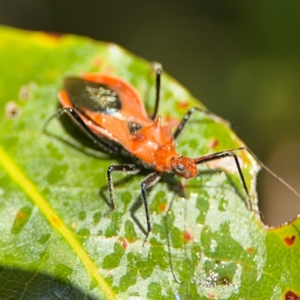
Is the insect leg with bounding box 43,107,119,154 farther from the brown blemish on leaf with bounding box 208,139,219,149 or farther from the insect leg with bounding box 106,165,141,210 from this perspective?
the brown blemish on leaf with bounding box 208,139,219,149

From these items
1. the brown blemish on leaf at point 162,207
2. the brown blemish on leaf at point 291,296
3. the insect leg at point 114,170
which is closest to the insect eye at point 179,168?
the brown blemish on leaf at point 162,207

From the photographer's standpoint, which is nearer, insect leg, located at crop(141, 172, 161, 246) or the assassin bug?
Answer: insect leg, located at crop(141, 172, 161, 246)

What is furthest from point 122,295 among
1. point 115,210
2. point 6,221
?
point 6,221

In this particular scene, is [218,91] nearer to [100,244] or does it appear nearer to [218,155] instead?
[218,155]

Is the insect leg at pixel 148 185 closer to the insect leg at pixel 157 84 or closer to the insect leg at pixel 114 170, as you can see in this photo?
the insect leg at pixel 114 170

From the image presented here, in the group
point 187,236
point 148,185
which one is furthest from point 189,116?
point 187,236

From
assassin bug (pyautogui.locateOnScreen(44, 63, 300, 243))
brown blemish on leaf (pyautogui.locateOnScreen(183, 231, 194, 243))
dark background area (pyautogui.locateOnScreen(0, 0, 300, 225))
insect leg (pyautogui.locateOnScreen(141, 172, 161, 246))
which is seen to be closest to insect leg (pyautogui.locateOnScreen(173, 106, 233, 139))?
assassin bug (pyautogui.locateOnScreen(44, 63, 300, 243))
